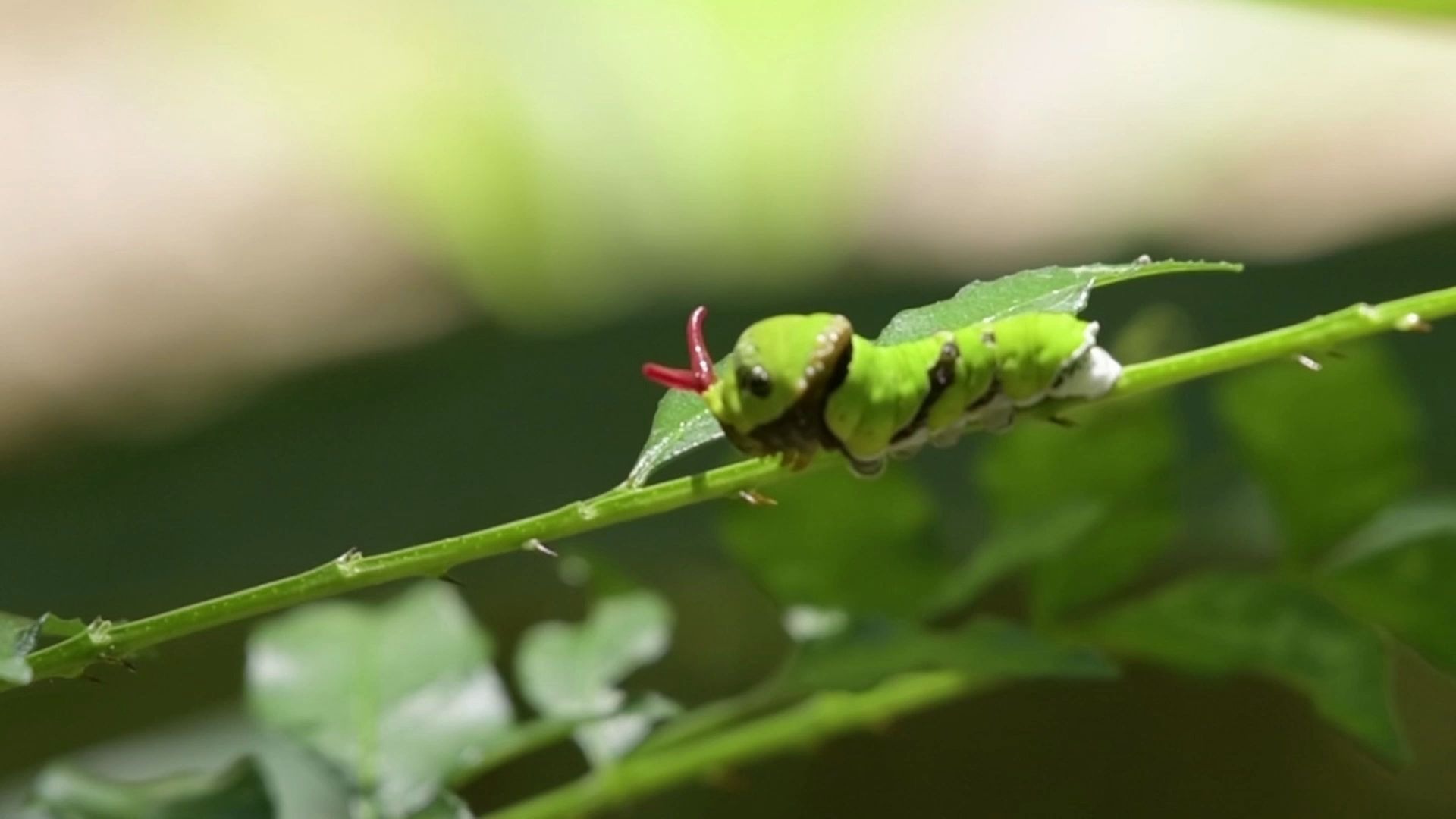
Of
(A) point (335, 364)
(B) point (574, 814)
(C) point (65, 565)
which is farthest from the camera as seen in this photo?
(A) point (335, 364)

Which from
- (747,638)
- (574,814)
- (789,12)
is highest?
(789,12)

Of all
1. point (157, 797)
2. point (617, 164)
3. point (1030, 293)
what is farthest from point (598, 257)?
point (1030, 293)

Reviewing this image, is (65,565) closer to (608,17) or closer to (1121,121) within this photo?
(608,17)

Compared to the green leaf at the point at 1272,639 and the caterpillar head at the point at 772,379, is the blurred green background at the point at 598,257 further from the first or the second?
the caterpillar head at the point at 772,379

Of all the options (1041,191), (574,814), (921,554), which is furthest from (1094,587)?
(1041,191)

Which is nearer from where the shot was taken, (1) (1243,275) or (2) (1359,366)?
(2) (1359,366)

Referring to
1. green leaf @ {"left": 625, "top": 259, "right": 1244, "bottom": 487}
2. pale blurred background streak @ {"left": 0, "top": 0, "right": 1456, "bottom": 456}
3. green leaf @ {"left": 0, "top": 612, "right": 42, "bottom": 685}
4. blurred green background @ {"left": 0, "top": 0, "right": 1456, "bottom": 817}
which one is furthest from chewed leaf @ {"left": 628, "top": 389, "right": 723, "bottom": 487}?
pale blurred background streak @ {"left": 0, "top": 0, "right": 1456, "bottom": 456}

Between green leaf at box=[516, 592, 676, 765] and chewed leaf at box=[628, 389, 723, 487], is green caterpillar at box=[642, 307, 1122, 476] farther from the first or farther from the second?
green leaf at box=[516, 592, 676, 765]
